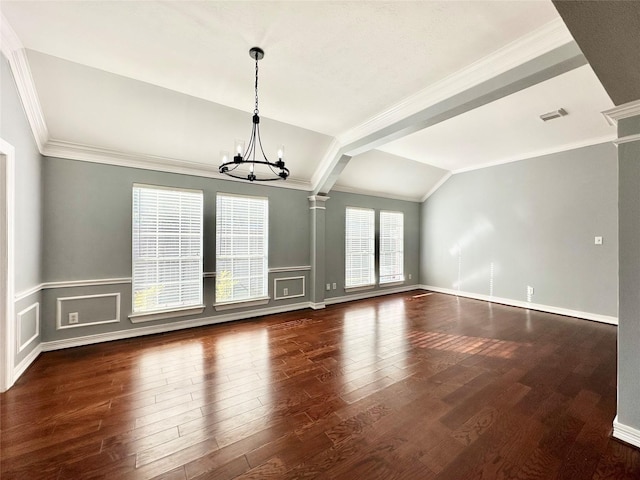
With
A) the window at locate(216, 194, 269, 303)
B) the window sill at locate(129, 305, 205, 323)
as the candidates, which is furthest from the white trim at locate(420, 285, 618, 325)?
the window sill at locate(129, 305, 205, 323)

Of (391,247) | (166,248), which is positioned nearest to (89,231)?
(166,248)

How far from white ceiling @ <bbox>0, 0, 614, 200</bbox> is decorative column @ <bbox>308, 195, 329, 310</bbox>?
1095 millimetres

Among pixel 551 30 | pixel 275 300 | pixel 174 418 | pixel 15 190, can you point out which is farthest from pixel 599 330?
pixel 15 190

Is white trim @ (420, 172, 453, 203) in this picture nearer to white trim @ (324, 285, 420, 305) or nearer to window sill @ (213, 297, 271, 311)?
white trim @ (324, 285, 420, 305)

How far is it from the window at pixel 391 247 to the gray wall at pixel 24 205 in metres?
6.03

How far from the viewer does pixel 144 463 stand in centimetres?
162

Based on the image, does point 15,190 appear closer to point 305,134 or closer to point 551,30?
point 305,134

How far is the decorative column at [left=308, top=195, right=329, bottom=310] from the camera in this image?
536 centimetres

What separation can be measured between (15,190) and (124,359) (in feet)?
6.64

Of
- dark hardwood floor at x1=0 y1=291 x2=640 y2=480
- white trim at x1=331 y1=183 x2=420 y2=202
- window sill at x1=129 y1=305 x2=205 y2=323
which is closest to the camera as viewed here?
dark hardwood floor at x1=0 y1=291 x2=640 y2=480

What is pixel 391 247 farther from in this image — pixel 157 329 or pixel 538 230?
pixel 157 329

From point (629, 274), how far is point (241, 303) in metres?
4.55

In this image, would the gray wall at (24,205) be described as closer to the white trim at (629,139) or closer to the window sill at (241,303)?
the window sill at (241,303)

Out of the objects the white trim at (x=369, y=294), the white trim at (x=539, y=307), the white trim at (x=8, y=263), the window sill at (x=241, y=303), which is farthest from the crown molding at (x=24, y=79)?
the white trim at (x=539, y=307)
